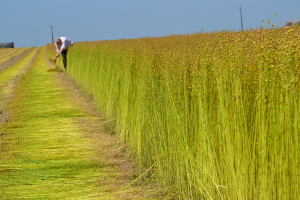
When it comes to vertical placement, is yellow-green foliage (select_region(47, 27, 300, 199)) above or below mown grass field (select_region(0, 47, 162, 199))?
above

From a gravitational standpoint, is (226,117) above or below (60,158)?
above

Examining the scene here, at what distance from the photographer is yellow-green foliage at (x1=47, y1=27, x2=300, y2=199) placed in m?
1.63

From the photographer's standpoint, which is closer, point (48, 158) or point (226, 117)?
point (226, 117)

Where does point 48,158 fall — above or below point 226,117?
below

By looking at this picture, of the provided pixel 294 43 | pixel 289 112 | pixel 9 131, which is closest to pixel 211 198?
pixel 289 112

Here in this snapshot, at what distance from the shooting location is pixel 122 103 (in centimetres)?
409

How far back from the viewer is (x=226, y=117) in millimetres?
2023

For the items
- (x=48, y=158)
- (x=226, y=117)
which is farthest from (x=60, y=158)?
(x=226, y=117)

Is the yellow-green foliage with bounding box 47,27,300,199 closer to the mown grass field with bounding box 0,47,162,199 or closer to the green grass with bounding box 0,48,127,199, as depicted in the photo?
the mown grass field with bounding box 0,47,162,199

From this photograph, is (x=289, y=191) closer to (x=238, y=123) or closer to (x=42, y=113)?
(x=238, y=123)

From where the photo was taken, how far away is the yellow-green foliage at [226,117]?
5.35 feet

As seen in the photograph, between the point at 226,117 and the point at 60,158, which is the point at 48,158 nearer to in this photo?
the point at 60,158

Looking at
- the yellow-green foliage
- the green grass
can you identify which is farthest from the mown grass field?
the yellow-green foliage

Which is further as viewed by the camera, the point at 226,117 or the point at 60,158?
the point at 60,158
